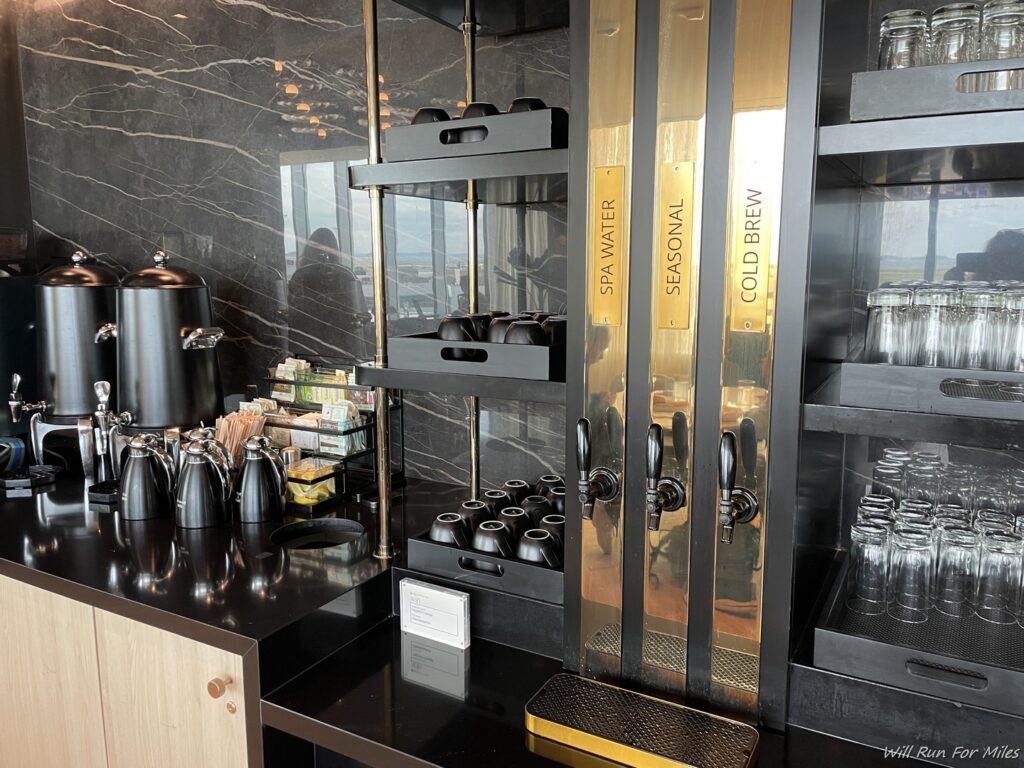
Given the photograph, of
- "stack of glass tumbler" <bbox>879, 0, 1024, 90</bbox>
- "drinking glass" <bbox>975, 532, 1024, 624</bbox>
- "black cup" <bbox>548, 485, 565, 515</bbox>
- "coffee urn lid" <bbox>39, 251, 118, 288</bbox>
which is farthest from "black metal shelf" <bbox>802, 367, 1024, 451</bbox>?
"coffee urn lid" <bbox>39, 251, 118, 288</bbox>

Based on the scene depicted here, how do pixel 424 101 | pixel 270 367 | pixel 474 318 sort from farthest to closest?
pixel 270 367 < pixel 424 101 < pixel 474 318

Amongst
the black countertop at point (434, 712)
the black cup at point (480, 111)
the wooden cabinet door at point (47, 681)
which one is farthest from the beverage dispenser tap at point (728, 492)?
the wooden cabinet door at point (47, 681)

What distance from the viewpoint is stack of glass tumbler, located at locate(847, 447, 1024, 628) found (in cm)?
119

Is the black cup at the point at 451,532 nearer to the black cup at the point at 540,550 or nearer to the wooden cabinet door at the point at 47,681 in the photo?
the black cup at the point at 540,550

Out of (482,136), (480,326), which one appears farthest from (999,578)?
(482,136)

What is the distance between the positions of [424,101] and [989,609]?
1.59 m

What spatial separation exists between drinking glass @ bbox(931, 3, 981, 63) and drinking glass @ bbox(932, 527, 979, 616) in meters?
0.68

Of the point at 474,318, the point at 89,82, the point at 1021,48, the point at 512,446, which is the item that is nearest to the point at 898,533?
the point at 1021,48

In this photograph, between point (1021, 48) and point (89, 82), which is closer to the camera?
point (1021, 48)

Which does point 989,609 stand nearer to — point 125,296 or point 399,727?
point 399,727

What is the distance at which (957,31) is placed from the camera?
106 centimetres

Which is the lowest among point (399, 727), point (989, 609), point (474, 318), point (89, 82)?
point (399, 727)

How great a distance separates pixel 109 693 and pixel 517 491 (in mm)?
887

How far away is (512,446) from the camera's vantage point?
1971 mm
